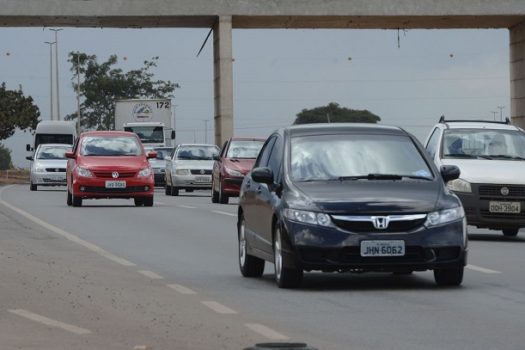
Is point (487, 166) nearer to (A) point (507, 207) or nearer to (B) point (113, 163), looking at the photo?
(A) point (507, 207)

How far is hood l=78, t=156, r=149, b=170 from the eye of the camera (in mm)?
37250

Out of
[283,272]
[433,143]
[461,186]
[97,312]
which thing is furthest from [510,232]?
[97,312]

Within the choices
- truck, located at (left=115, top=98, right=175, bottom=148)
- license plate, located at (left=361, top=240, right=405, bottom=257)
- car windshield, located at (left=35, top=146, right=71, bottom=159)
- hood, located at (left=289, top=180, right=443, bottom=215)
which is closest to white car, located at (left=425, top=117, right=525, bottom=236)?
hood, located at (left=289, top=180, right=443, bottom=215)

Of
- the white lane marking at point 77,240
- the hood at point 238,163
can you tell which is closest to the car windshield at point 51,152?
the hood at point 238,163

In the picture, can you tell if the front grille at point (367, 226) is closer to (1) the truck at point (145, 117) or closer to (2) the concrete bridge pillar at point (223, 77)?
(2) the concrete bridge pillar at point (223, 77)

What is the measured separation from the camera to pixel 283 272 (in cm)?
1514

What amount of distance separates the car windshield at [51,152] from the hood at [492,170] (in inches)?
1376

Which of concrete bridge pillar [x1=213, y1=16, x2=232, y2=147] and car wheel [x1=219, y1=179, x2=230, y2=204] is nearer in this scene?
car wheel [x1=219, y1=179, x2=230, y2=204]

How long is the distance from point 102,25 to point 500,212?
134 feet

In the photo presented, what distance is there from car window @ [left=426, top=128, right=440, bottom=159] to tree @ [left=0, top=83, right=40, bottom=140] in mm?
84692

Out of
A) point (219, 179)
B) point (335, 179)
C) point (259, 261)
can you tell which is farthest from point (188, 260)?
point (219, 179)

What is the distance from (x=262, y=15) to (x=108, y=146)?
24229mm

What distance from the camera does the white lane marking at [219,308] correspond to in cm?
1317

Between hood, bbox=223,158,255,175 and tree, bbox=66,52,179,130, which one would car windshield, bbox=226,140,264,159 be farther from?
tree, bbox=66,52,179,130
